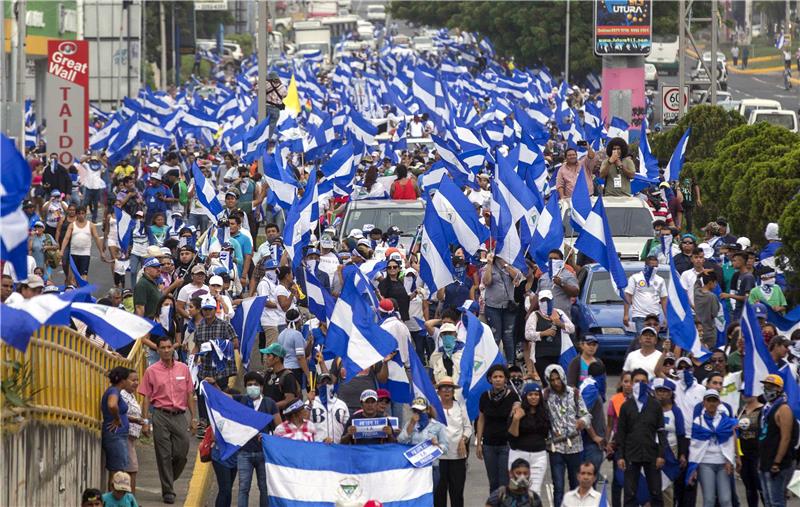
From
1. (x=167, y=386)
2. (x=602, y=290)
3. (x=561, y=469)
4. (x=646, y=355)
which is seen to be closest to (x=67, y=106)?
(x=602, y=290)

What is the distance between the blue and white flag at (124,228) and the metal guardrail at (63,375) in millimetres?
9899

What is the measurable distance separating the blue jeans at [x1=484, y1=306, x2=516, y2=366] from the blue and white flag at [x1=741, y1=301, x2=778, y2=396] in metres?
5.17

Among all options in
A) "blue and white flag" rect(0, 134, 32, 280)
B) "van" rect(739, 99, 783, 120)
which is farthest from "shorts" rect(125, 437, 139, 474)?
"van" rect(739, 99, 783, 120)

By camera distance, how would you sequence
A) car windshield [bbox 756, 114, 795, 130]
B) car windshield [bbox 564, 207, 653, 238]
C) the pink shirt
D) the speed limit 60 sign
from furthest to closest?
car windshield [bbox 756, 114, 795, 130], the speed limit 60 sign, car windshield [bbox 564, 207, 653, 238], the pink shirt

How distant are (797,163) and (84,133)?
43.6ft

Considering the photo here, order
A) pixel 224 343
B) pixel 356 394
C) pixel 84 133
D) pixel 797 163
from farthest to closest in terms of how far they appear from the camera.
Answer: pixel 84 133 < pixel 797 163 < pixel 224 343 < pixel 356 394

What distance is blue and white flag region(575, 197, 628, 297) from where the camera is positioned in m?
18.9

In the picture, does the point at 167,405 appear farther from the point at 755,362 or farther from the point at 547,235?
the point at 547,235

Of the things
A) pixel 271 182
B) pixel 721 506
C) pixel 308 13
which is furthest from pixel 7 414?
pixel 308 13

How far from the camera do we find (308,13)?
608ft

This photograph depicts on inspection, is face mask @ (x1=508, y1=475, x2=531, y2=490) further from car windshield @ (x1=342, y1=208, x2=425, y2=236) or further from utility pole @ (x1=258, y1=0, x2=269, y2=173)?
utility pole @ (x1=258, y1=0, x2=269, y2=173)

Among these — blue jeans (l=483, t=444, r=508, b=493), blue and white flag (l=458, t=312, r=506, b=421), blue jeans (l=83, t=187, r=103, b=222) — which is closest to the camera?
blue jeans (l=483, t=444, r=508, b=493)

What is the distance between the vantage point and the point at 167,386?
610 inches

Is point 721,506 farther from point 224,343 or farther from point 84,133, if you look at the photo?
point 84,133
